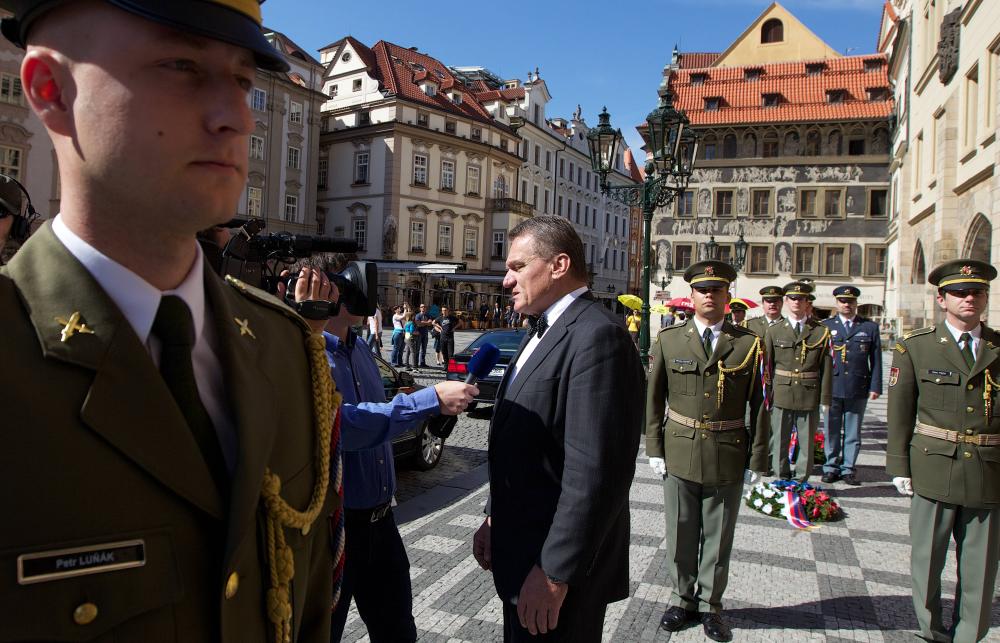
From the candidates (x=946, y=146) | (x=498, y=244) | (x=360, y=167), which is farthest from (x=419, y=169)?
(x=946, y=146)

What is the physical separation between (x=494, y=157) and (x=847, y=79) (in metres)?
22.1

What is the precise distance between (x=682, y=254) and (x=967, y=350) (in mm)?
33961

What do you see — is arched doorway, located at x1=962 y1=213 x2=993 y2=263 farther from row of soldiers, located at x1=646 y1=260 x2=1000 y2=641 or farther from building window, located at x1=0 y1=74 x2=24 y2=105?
building window, located at x1=0 y1=74 x2=24 y2=105

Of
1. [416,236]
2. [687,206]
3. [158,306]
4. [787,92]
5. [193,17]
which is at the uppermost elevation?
[787,92]

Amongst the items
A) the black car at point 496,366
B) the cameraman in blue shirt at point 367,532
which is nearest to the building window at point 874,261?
the black car at point 496,366

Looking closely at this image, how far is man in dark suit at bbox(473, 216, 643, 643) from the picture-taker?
2.32 metres

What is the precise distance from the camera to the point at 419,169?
42406 mm

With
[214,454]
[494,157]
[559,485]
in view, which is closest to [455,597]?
[559,485]

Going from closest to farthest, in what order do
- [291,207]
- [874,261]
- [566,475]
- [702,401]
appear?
[566,475] < [702,401] < [874,261] < [291,207]

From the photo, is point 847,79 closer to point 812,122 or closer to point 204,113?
point 812,122

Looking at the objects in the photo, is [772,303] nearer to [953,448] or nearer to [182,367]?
[953,448]

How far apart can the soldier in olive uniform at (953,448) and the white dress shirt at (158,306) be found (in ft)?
13.9

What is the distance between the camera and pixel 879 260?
34750mm

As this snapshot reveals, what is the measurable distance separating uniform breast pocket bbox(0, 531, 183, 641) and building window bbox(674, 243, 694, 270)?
37.5 metres
